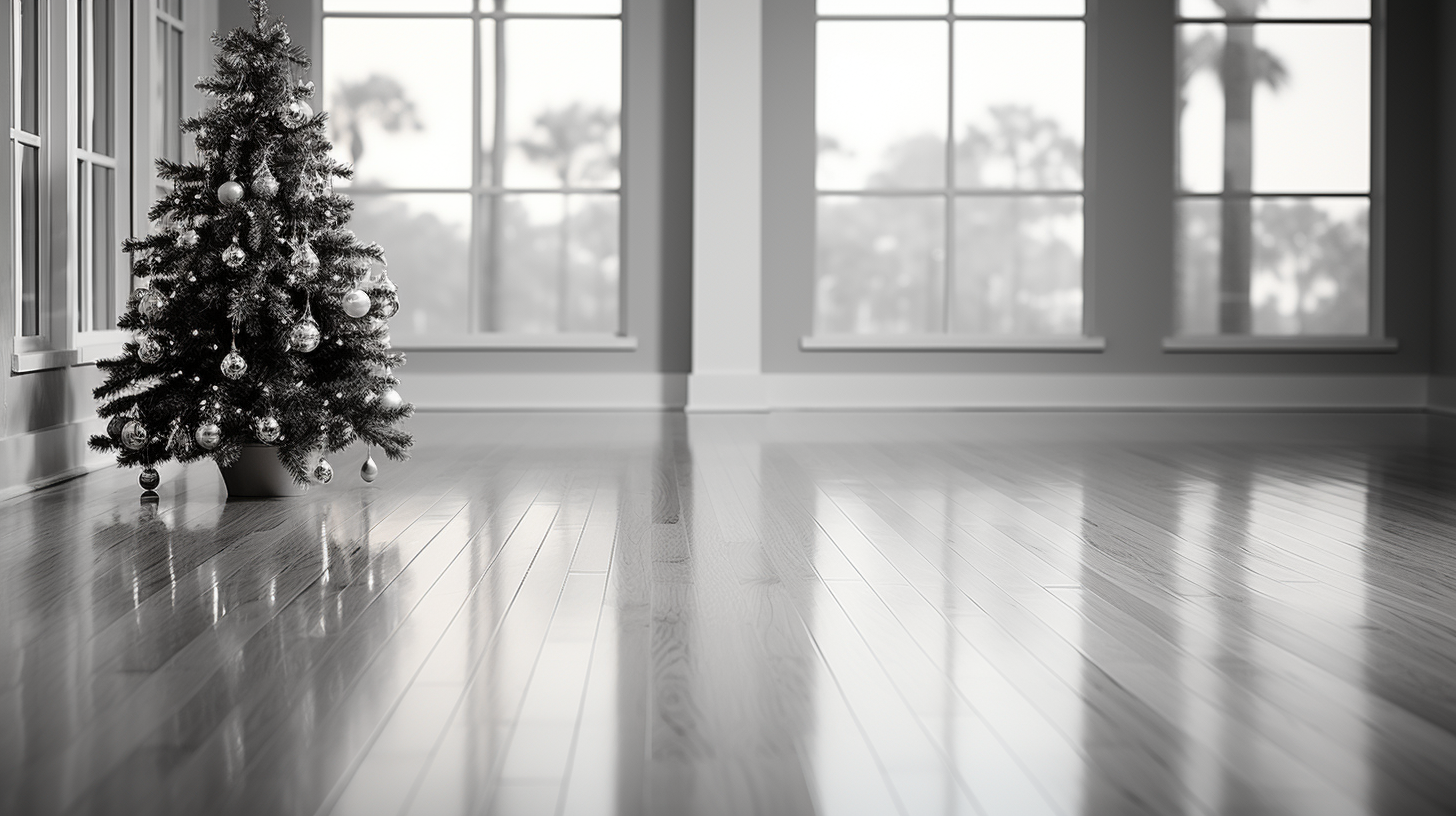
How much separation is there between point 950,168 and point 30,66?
4.14 m

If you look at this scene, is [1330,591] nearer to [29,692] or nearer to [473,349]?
[29,692]

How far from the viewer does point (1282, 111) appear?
6.56 m

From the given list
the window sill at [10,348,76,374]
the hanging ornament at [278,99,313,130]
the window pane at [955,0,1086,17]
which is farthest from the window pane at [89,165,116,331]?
the window pane at [955,0,1086,17]

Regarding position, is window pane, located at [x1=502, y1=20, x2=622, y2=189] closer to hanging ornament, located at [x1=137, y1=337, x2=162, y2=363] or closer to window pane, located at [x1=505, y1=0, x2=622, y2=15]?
window pane, located at [x1=505, y1=0, x2=622, y2=15]

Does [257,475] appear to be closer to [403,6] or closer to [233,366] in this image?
[233,366]

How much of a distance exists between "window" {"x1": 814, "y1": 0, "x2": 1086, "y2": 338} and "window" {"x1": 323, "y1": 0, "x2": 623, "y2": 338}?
108 centimetres

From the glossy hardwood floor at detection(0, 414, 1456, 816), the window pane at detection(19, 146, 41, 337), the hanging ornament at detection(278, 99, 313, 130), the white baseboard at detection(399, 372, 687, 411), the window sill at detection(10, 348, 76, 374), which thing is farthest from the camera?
the white baseboard at detection(399, 372, 687, 411)

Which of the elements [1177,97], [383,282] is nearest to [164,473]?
[383,282]

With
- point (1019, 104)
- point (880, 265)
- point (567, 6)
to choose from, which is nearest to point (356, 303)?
point (567, 6)

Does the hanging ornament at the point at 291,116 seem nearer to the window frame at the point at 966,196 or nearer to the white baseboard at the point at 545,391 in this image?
the white baseboard at the point at 545,391

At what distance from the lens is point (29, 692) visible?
1.61 m

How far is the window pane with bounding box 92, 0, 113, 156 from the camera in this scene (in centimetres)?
419

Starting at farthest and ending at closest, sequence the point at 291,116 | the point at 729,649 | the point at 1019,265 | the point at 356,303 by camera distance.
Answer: the point at 1019,265 → the point at 291,116 → the point at 356,303 → the point at 729,649

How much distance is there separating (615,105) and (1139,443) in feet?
9.78
